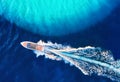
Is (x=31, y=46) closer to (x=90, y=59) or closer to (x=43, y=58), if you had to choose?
(x=43, y=58)

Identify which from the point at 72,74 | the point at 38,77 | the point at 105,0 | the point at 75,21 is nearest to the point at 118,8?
the point at 105,0

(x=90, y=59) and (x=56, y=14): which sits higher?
(x=56, y=14)

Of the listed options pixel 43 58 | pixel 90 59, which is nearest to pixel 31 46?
pixel 43 58

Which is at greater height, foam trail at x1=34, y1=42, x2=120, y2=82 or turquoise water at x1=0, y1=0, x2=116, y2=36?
turquoise water at x1=0, y1=0, x2=116, y2=36


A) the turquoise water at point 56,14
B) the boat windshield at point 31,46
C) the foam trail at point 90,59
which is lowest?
the foam trail at point 90,59

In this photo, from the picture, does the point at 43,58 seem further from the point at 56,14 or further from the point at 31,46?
the point at 56,14

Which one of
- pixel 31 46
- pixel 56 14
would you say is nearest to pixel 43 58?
pixel 31 46
